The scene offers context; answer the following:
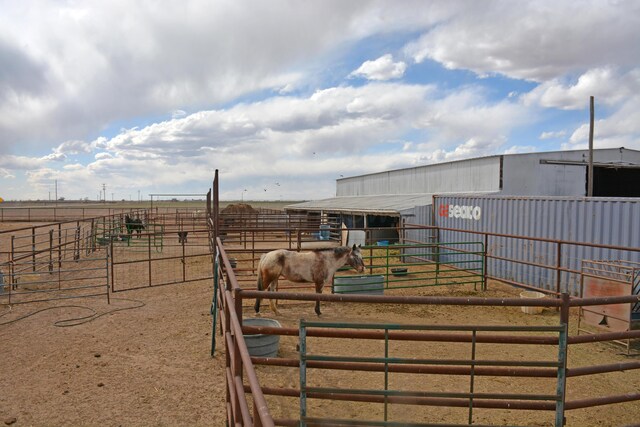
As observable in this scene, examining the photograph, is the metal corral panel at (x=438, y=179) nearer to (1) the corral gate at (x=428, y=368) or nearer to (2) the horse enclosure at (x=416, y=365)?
(2) the horse enclosure at (x=416, y=365)

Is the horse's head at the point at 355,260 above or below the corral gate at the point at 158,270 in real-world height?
above

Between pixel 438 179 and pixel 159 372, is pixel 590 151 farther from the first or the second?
pixel 159 372

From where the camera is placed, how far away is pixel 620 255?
9.69 m

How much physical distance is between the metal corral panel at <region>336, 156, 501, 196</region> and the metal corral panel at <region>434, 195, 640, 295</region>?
219 inches

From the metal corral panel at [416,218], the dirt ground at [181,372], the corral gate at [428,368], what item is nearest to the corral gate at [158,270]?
the dirt ground at [181,372]

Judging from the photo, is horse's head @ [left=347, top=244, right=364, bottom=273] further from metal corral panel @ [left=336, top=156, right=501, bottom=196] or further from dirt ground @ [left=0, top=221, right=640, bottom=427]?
metal corral panel @ [left=336, top=156, right=501, bottom=196]

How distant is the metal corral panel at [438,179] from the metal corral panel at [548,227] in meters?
5.56

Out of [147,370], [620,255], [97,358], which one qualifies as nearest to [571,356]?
[620,255]

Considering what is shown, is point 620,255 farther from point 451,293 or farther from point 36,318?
point 36,318

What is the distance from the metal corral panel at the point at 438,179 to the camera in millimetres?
20188

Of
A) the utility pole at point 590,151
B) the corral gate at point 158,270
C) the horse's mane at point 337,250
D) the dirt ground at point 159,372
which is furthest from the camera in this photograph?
the utility pole at point 590,151

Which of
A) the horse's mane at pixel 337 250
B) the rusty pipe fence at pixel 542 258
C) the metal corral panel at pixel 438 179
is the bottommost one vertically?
the rusty pipe fence at pixel 542 258

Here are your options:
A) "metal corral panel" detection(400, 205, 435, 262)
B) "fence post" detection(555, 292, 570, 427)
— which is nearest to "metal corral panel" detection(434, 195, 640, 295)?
"metal corral panel" detection(400, 205, 435, 262)

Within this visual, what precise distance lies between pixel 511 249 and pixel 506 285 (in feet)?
3.30
